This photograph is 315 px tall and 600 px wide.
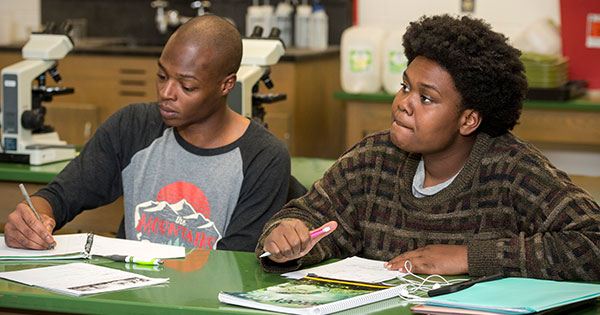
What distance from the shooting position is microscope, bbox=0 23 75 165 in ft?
10.2

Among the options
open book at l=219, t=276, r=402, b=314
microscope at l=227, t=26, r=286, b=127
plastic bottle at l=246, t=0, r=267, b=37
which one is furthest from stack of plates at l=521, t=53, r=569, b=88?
open book at l=219, t=276, r=402, b=314

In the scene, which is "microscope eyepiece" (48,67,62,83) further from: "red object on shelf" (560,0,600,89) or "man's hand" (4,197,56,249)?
"red object on shelf" (560,0,600,89)

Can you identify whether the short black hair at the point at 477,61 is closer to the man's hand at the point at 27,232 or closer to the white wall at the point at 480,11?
the man's hand at the point at 27,232

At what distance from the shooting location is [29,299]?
162 cm

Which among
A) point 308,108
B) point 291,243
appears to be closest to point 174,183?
point 291,243

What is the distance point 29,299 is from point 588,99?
3.67 m

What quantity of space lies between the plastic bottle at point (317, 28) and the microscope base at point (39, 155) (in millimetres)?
2606

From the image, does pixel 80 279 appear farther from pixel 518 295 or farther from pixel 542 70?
pixel 542 70

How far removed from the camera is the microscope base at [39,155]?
3.08 meters

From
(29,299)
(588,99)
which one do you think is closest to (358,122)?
(588,99)

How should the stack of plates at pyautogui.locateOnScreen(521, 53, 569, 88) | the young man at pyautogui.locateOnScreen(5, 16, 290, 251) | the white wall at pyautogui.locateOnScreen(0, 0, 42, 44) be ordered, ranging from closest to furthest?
1. the young man at pyautogui.locateOnScreen(5, 16, 290, 251)
2. the stack of plates at pyautogui.locateOnScreen(521, 53, 569, 88)
3. the white wall at pyautogui.locateOnScreen(0, 0, 42, 44)

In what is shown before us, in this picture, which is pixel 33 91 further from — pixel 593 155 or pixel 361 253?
pixel 593 155

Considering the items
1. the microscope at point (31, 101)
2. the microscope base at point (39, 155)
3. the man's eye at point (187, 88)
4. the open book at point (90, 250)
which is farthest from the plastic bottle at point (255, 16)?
the open book at point (90, 250)

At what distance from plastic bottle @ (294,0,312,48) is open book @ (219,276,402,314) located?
3920 mm
